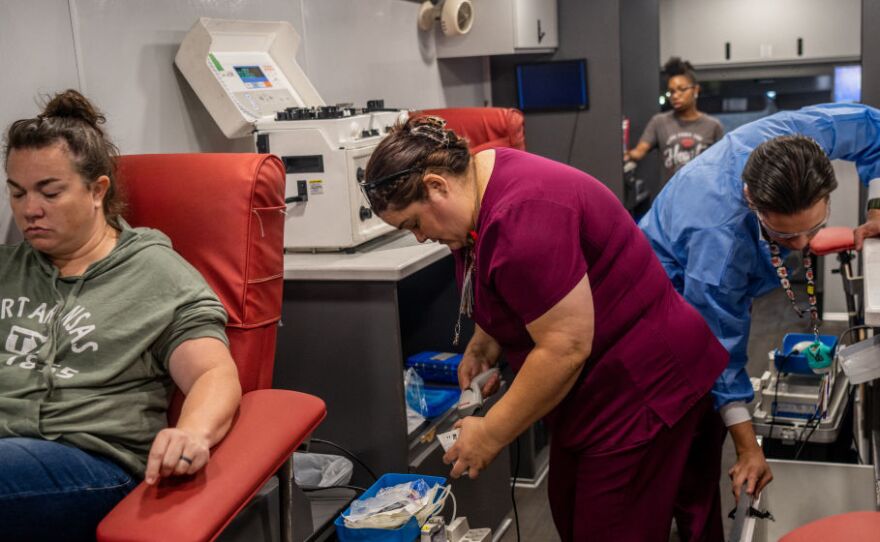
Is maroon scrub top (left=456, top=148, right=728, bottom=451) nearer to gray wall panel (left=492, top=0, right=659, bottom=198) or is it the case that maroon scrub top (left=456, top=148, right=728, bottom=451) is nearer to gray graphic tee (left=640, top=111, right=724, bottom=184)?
→ gray wall panel (left=492, top=0, right=659, bottom=198)

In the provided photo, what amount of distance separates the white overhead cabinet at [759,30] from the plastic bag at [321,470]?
5268 mm

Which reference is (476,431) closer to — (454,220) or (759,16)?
(454,220)

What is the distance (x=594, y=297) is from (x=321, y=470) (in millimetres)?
958

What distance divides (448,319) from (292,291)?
0.75 metres

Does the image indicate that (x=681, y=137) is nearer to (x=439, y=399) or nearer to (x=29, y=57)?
(x=439, y=399)

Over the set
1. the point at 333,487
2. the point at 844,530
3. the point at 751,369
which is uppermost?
the point at 844,530

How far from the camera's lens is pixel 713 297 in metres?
1.85

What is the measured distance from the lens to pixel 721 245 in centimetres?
183

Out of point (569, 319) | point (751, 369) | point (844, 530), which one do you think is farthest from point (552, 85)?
point (844, 530)

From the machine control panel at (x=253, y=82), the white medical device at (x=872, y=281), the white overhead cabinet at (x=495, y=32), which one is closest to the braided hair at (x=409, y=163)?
the white medical device at (x=872, y=281)

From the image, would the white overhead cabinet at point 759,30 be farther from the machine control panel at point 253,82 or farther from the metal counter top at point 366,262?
the metal counter top at point 366,262

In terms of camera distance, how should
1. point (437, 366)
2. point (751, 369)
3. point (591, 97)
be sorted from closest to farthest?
point (437, 366), point (751, 369), point (591, 97)

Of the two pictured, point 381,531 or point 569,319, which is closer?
point 569,319

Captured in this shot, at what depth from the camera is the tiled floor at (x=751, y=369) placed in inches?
108
